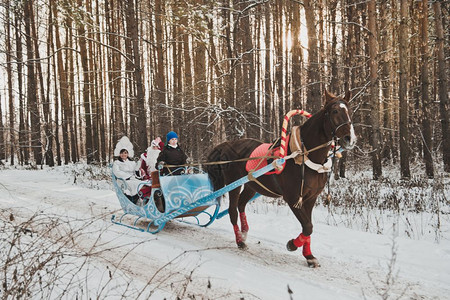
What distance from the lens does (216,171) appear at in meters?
5.58

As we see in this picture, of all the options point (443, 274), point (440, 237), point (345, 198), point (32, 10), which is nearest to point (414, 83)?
point (345, 198)

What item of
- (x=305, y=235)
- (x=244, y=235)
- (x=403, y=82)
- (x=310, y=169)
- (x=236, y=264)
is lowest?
(x=236, y=264)

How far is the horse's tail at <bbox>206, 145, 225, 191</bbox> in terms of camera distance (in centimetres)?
554

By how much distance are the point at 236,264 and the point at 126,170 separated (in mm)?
3482

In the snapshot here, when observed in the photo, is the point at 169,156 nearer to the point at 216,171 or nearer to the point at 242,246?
the point at 216,171

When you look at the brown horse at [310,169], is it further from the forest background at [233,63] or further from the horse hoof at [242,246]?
the forest background at [233,63]

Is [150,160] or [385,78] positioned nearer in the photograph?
[150,160]

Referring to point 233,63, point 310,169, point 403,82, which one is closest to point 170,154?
point 310,169

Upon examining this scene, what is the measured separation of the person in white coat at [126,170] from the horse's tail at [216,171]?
5.03 ft

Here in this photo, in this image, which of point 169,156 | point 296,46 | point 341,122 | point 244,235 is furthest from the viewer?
point 296,46

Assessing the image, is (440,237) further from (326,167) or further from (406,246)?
(326,167)

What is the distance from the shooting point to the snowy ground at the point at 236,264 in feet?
10.0

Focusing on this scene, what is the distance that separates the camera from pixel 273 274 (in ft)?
12.4

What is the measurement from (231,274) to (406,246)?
8.74ft
